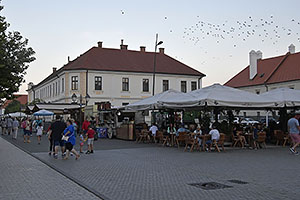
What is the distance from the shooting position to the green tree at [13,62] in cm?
1989

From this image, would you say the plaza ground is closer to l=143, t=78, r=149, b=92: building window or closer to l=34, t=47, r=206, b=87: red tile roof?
l=34, t=47, r=206, b=87: red tile roof

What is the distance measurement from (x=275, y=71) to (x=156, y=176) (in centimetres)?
5242

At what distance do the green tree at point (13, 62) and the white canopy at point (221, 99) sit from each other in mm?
8109

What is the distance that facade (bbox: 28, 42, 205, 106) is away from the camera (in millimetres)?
52156

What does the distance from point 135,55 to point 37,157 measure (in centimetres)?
4280

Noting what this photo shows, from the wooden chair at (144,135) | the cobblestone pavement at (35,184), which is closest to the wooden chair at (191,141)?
the wooden chair at (144,135)

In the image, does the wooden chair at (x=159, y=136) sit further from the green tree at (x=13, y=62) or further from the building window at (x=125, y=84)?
the building window at (x=125, y=84)

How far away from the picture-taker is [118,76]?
53969 mm

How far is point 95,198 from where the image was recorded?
823 centimetres

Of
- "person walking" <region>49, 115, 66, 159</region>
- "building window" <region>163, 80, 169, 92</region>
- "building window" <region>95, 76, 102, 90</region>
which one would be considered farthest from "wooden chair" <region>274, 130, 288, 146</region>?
"building window" <region>163, 80, 169, 92</region>

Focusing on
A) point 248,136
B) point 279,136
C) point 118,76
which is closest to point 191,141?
point 248,136

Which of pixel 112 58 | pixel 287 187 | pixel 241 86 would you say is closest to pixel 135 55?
pixel 112 58

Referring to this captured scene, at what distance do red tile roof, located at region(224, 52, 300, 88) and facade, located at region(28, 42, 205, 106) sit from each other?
31.7 feet

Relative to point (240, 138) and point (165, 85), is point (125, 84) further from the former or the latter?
point (240, 138)
